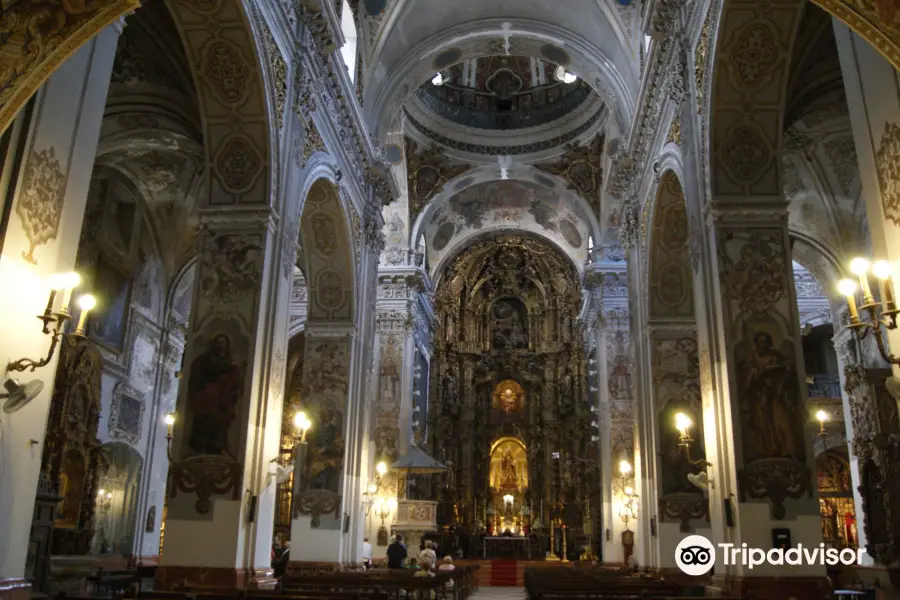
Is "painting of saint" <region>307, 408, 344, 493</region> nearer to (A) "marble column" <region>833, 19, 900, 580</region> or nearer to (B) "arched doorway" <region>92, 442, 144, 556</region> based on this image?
(B) "arched doorway" <region>92, 442, 144, 556</region>

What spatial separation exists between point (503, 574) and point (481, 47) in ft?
52.3

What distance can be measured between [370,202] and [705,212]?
8.75m

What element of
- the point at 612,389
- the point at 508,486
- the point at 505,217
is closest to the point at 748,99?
the point at 612,389

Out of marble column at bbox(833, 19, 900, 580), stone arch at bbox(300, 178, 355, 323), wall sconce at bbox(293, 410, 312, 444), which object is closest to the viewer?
marble column at bbox(833, 19, 900, 580)

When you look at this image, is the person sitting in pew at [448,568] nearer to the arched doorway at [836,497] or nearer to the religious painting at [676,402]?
the religious painting at [676,402]

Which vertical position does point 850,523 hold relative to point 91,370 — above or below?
below

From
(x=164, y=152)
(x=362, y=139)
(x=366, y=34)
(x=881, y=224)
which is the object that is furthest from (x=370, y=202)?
(x=881, y=224)

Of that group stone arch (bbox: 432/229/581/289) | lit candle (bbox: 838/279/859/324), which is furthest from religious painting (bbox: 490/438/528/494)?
lit candle (bbox: 838/279/859/324)

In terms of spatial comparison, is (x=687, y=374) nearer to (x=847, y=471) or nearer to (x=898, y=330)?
(x=898, y=330)

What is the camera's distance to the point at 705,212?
32.4 feet

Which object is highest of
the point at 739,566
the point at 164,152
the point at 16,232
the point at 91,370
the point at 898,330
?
the point at 164,152

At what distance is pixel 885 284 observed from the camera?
16.7 feet

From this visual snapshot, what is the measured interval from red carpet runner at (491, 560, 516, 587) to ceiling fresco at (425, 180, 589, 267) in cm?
1093

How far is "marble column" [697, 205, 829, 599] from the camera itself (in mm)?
8359
